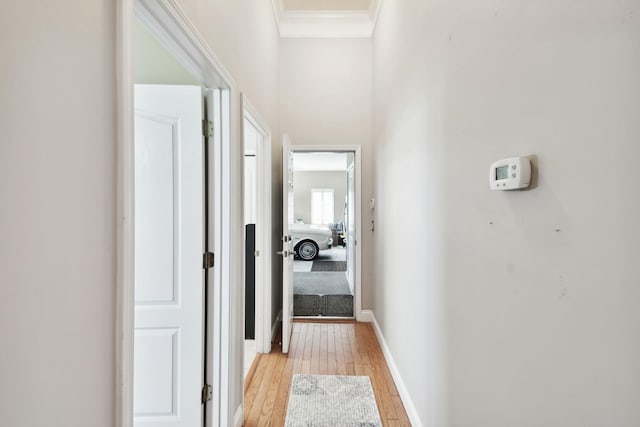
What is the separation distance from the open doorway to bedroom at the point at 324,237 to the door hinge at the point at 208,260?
2.31 metres

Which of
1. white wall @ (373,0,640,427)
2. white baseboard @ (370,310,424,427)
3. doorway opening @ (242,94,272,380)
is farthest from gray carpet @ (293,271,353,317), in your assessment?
white wall @ (373,0,640,427)

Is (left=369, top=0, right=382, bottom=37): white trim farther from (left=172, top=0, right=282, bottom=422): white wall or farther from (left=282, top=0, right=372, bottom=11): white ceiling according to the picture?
(left=172, top=0, right=282, bottom=422): white wall

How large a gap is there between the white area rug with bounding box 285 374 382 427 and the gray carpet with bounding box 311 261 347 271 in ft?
13.4

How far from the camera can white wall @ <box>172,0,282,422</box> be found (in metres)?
1.47

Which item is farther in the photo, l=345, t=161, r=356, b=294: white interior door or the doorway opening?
l=345, t=161, r=356, b=294: white interior door

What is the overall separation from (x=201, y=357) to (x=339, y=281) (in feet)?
12.9

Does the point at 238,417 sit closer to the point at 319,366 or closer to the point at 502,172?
the point at 319,366

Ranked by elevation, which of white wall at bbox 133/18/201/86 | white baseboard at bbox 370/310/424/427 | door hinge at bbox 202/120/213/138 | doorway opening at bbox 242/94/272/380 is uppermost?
white wall at bbox 133/18/201/86

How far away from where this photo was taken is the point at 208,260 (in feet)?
5.52

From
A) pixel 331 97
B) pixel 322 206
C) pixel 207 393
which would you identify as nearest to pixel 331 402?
pixel 207 393

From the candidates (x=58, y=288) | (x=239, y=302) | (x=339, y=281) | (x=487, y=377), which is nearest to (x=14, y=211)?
(x=58, y=288)

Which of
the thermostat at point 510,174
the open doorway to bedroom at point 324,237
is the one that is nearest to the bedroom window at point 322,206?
the open doorway to bedroom at point 324,237

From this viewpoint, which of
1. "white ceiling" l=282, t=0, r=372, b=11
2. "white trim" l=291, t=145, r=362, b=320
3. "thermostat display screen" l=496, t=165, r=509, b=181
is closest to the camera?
"thermostat display screen" l=496, t=165, r=509, b=181

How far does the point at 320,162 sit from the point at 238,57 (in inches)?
314
